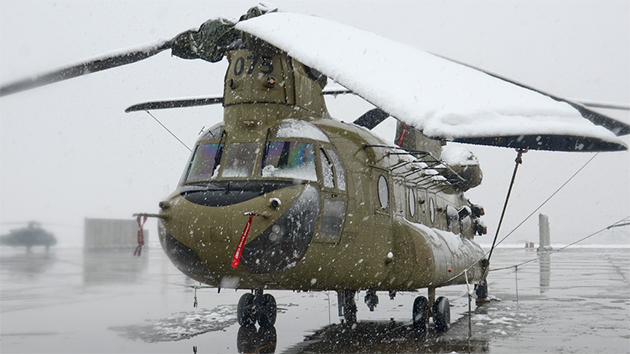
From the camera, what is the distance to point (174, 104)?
10227 millimetres

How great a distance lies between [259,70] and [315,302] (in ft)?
24.2

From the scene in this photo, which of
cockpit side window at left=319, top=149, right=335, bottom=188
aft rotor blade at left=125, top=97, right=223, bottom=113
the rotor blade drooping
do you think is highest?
aft rotor blade at left=125, top=97, right=223, bottom=113

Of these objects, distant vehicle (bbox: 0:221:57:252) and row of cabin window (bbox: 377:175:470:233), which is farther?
distant vehicle (bbox: 0:221:57:252)

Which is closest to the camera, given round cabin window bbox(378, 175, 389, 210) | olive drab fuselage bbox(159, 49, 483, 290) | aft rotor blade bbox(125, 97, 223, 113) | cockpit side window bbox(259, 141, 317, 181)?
olive drab fuselage bbox(159, 49, 483, 290)

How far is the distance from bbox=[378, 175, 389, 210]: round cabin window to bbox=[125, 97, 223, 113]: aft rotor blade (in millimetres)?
3314

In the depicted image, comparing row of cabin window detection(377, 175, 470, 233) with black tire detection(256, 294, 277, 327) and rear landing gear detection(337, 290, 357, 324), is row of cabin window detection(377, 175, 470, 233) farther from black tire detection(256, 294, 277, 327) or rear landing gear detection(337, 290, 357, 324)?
black tire detection(256, 294, 277, 327)

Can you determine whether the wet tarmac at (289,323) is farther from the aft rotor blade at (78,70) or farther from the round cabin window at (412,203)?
the aft rotor blade at (78,70)

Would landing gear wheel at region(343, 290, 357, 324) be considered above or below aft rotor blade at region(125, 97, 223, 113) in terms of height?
below

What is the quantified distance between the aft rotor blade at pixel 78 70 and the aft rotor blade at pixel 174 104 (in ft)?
6.35

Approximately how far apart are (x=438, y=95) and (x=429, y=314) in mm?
5208

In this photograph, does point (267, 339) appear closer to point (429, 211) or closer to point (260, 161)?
point (260, 161)

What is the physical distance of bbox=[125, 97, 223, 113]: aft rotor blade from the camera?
1005cm

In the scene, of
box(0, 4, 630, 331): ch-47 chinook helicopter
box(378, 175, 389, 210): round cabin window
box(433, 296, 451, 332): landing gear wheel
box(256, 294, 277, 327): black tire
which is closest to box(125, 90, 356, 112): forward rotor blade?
box(0, 4, 630, 331): ch-47 chinook helicopter

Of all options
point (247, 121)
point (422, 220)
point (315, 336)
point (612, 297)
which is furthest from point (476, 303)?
point (247, 121)
